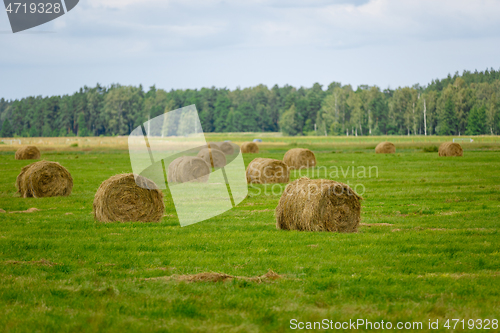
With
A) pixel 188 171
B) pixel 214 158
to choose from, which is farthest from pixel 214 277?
pixel 214 158

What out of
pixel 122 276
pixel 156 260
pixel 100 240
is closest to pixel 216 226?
pixel 100 240

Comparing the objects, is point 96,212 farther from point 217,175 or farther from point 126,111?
point 126,111

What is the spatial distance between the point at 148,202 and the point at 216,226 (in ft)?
7.95

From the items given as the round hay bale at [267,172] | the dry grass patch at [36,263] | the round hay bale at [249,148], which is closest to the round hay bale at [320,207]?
the dry grass patch at [36,263]

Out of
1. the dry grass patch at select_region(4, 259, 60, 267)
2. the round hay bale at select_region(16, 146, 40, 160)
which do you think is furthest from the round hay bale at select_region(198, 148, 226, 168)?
the dry grass patch at select_region(4, 259, 60, 267)

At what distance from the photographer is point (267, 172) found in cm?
2619

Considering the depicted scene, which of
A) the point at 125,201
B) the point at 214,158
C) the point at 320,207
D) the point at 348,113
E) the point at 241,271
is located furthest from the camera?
the point at 348,113

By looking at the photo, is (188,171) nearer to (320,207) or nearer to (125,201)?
(125,201)

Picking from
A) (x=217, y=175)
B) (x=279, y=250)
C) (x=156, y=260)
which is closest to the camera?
(x=156, y=260)

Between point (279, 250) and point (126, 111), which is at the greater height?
point (126, 111)

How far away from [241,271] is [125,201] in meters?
6.93

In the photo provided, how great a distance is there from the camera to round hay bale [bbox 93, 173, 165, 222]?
1553 cm

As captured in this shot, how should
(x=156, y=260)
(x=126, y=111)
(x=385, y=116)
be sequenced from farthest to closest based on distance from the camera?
(x=126, y=111) < (x=385, y=116) < (x=156, y=260)

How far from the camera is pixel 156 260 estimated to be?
1071 cm
